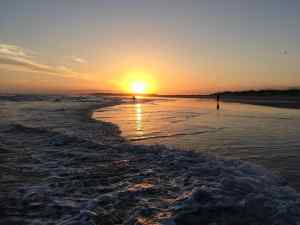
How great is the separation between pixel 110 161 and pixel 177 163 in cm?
225

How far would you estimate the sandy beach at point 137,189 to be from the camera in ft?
17.5

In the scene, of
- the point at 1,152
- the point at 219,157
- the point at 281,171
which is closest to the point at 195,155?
the point at 219,157

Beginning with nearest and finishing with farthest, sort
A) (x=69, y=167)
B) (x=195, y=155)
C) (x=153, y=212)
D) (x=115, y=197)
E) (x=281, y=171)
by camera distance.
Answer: (x=153, y=212), (x=115, y=197), (x=281, y=171), (x=69, y=167), (x=195, y=155)

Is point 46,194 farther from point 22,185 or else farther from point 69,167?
point 69,167

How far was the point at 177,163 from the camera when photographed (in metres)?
9.09

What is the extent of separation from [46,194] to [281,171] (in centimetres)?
648

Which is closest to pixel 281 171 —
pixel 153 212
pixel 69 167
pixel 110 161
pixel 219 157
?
pixel 219 157

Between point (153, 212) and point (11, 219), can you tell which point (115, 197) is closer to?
point (153, 212)

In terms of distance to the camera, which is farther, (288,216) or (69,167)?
(69,167)

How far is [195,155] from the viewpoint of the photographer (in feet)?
33.0

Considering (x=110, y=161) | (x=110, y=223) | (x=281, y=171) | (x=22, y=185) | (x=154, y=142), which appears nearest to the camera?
(x=110, y=223)

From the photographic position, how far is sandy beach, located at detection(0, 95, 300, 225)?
5.34 meters

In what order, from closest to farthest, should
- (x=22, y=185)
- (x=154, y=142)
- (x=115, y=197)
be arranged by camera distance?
1. (x=115, y=197)
2. (x=22, y=185)
3. (x=154, y=142)

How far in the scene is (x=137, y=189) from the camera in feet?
22.2
